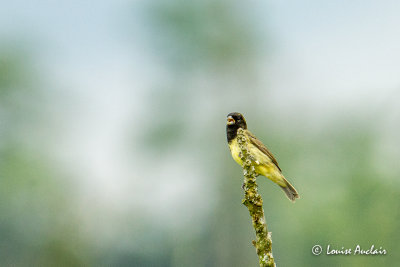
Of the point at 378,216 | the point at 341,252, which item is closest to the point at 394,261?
the point at 378,216

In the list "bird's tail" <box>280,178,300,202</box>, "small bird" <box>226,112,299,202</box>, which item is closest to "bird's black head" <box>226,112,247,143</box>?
"small bird" <box>226,112,299,202</box>

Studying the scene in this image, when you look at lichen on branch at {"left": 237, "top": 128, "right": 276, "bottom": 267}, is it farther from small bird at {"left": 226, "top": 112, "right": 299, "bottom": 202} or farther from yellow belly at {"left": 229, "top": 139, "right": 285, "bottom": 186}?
yellow belly at {"left": 229, "top": 139, "right": 285, "bottom": 186}

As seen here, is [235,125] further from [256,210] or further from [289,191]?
[256,210]

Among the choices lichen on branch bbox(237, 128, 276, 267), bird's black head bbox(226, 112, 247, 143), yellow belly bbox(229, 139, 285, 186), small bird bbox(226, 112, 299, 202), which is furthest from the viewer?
yellow belly bbox(229, 139, 285, 186)

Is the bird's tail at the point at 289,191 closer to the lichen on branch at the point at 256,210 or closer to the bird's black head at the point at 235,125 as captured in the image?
the bird's black head at the point at 235,125

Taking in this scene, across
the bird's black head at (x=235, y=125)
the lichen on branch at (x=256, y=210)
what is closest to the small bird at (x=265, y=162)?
the bird's black head at (x=235, y=125)

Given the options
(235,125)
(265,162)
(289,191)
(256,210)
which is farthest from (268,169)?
(256,210)

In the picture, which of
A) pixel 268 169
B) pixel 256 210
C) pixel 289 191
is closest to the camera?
pixel 256 210

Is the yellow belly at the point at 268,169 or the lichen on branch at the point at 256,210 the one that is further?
the yellow belly at the point at 268,169

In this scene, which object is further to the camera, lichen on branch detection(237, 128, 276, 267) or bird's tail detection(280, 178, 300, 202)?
bird's tail detection(280, 178, 300, 202)
